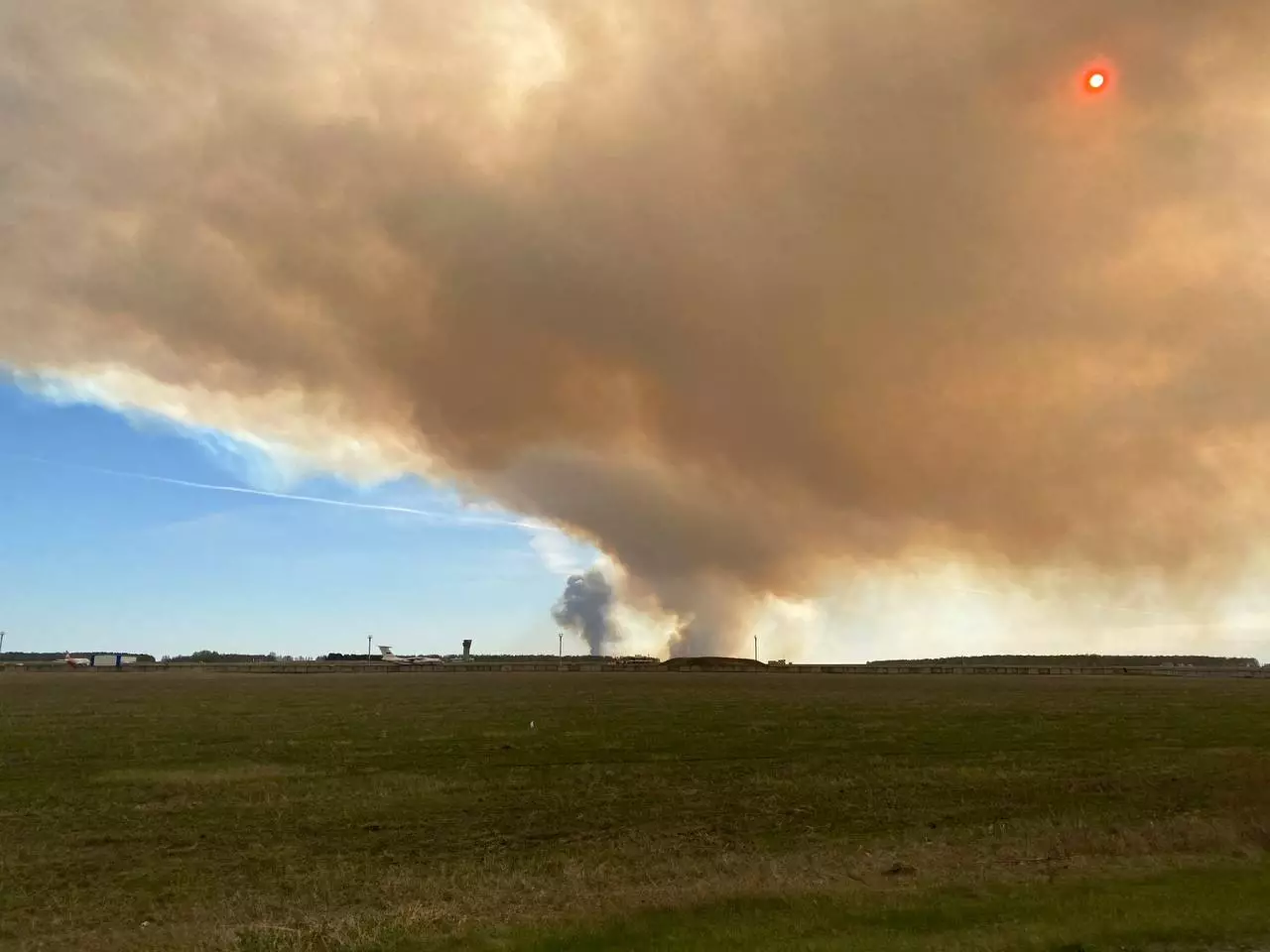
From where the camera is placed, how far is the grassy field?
14.8m

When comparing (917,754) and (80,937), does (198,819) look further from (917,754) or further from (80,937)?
(917,754)

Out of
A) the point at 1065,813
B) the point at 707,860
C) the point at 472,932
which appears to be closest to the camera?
the point at 472,932

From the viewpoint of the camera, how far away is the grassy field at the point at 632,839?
48.6ft

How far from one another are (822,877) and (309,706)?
6131 centimetres

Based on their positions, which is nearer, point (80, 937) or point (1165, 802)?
point (80, 937)

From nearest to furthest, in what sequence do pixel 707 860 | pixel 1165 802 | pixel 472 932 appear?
pixel 472 932 → pixel 707 860 → pixel 1165 802

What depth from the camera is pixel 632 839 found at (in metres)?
22.5

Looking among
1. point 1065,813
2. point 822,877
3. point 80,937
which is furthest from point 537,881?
point 1065,813

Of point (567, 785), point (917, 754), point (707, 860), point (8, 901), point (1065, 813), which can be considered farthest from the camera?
point (917, 754)

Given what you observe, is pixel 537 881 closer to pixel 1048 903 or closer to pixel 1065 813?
pixel 1048 903

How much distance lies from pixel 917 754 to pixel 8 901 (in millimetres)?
32702

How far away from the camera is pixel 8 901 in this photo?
1741 cm

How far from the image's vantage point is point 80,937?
15352mm

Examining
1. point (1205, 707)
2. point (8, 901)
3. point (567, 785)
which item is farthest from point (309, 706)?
point (1205, 707)
